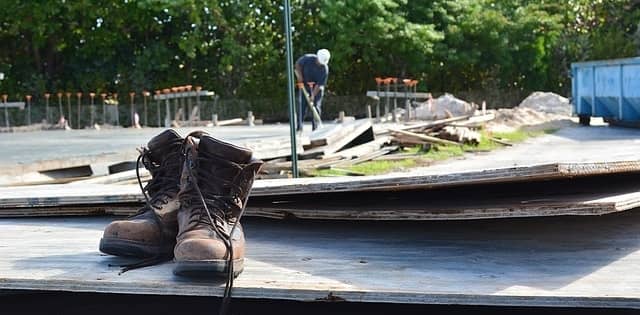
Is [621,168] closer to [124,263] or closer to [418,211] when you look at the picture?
[418,211]

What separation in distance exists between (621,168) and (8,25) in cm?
3018

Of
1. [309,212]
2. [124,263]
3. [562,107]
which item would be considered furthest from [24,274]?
[562,107]

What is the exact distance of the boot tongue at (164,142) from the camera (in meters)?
2.99

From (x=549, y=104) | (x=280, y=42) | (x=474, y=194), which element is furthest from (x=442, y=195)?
(x=280, y=42)

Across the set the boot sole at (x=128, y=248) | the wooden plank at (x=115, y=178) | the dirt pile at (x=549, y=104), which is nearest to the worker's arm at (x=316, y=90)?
the wooden plank at (x=115, y=178)

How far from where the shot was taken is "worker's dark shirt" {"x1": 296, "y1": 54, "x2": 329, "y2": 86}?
1402cm

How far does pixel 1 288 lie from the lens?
275 cm

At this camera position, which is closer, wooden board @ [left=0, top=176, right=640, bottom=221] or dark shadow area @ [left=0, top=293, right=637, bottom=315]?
wooden board @ [left=0, top=176, right=640, bottom=221]

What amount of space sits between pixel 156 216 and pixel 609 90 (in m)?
15.9

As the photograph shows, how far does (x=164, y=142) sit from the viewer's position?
300 cm

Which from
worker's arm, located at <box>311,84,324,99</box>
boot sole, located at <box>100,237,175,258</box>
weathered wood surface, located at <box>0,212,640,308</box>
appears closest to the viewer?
weathered wood surface, located at <box>0,212,640,308</box>

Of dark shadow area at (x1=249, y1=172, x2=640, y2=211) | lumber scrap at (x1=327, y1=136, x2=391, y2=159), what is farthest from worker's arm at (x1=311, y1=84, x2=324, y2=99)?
dark shadow area at (x1=249, y1=172, x2=640, y2=211)

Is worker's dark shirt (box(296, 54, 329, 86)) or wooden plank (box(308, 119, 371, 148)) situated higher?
worker's dark shirt (box(296, 54, 329, 86))

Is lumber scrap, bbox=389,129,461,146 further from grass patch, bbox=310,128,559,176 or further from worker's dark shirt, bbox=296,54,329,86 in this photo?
worker's dark shirt, bbox=296,54,329,86
